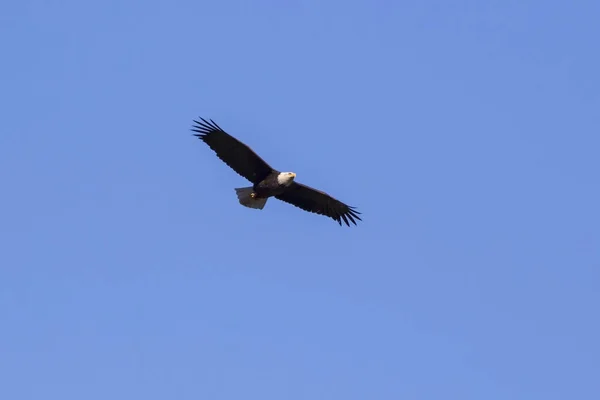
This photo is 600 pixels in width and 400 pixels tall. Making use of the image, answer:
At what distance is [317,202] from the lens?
30.1 metres

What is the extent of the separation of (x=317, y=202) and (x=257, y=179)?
5.35 feet

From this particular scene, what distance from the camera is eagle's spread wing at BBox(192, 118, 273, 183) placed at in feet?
94.4

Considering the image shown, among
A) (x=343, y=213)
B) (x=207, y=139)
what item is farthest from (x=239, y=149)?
(x=343, y=213)

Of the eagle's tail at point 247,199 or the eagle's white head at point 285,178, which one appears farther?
the eagle's tail at point 247,199

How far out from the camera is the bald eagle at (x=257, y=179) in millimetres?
28797

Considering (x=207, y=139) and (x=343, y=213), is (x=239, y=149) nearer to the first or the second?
(x=207, y=139)

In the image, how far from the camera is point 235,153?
95.2ft

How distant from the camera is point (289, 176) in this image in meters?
28.6

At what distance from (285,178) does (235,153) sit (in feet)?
4.19

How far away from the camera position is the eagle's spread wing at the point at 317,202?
2966 centimetres

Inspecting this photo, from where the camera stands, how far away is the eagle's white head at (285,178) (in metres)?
28.6

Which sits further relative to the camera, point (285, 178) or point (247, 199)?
point (247, 199)

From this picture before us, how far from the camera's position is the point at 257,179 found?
96.2 ft

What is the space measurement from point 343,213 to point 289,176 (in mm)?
2274
